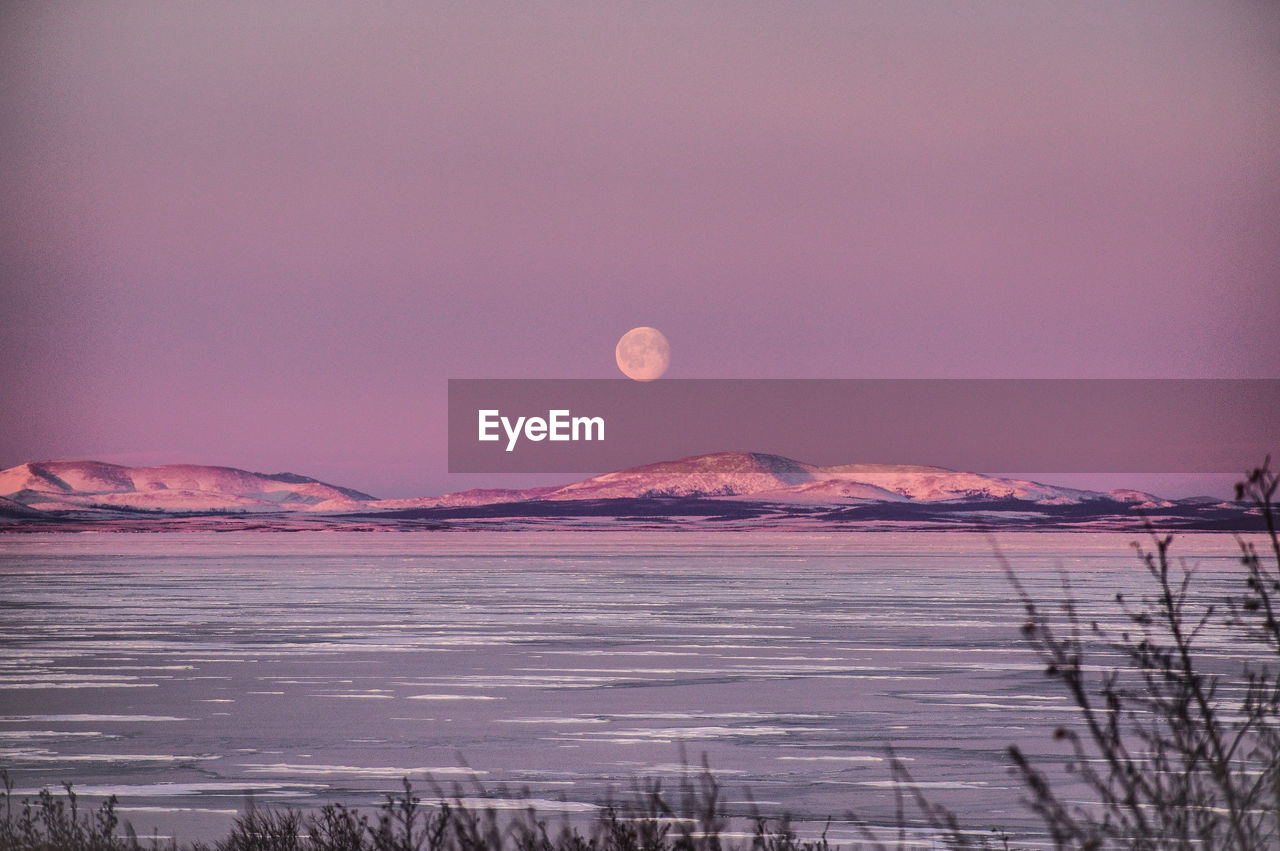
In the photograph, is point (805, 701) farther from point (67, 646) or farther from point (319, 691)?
point (67, 646)

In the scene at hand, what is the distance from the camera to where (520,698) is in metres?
20.8

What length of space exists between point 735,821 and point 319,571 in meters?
61.0

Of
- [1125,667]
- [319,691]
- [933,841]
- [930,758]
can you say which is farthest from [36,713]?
[1125,667]

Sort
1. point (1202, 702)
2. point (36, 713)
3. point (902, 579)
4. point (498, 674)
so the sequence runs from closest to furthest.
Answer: point (1202, 702) → point (36, 713) → point (498, 674) → point (902, 579)

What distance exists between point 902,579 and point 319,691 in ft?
133

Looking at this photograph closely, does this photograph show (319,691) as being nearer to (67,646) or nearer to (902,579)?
(67,646)

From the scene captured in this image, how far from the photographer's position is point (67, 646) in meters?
29.4

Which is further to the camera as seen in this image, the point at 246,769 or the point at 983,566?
the point at 983,566

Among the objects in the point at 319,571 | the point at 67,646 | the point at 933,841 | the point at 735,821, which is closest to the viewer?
the point at 933,841

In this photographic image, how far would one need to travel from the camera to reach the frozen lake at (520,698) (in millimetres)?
14219

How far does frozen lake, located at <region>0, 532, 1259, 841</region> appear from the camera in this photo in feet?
46.6

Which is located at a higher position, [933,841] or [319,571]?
[319,571]

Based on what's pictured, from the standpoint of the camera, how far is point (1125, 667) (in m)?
26.1

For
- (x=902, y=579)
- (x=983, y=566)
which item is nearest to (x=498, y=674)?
(x=902, y=579)
